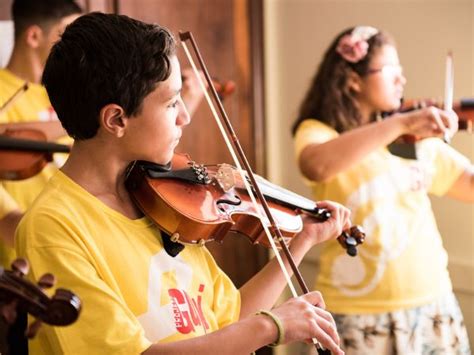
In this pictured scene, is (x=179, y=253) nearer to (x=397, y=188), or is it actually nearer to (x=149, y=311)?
(x=149, y=311)

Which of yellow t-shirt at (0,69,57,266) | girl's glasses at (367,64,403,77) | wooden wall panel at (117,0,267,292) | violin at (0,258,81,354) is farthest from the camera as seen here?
wooden wall panel at (117,0,267,292)

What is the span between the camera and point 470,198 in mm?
1965

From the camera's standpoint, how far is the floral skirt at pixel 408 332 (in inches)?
70.4

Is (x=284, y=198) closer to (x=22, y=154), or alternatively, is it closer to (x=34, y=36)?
(x=22, y=154)

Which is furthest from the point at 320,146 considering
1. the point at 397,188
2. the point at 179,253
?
the point at 179,253

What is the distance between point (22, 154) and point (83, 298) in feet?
2.57

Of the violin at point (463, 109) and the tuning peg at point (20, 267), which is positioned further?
the violin at point (463, 109)

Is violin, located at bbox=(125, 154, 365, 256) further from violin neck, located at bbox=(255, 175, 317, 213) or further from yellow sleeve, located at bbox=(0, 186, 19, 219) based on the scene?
yellow sleeve, located at bbox=(0, 186, 19, 219)

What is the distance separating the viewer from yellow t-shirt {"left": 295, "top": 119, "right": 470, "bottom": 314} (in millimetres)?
1799

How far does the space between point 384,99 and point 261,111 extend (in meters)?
1.05

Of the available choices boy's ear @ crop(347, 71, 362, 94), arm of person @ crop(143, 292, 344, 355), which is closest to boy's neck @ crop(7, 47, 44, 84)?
boy's ear @ crop(347, 71, 362, 94)

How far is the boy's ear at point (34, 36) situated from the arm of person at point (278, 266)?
0.94 m

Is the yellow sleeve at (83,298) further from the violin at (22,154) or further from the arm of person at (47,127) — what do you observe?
the arm of person at (47,127)

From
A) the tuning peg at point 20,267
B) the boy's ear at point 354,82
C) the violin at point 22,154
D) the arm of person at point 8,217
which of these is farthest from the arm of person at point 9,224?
the boy's ear at point 354,82
